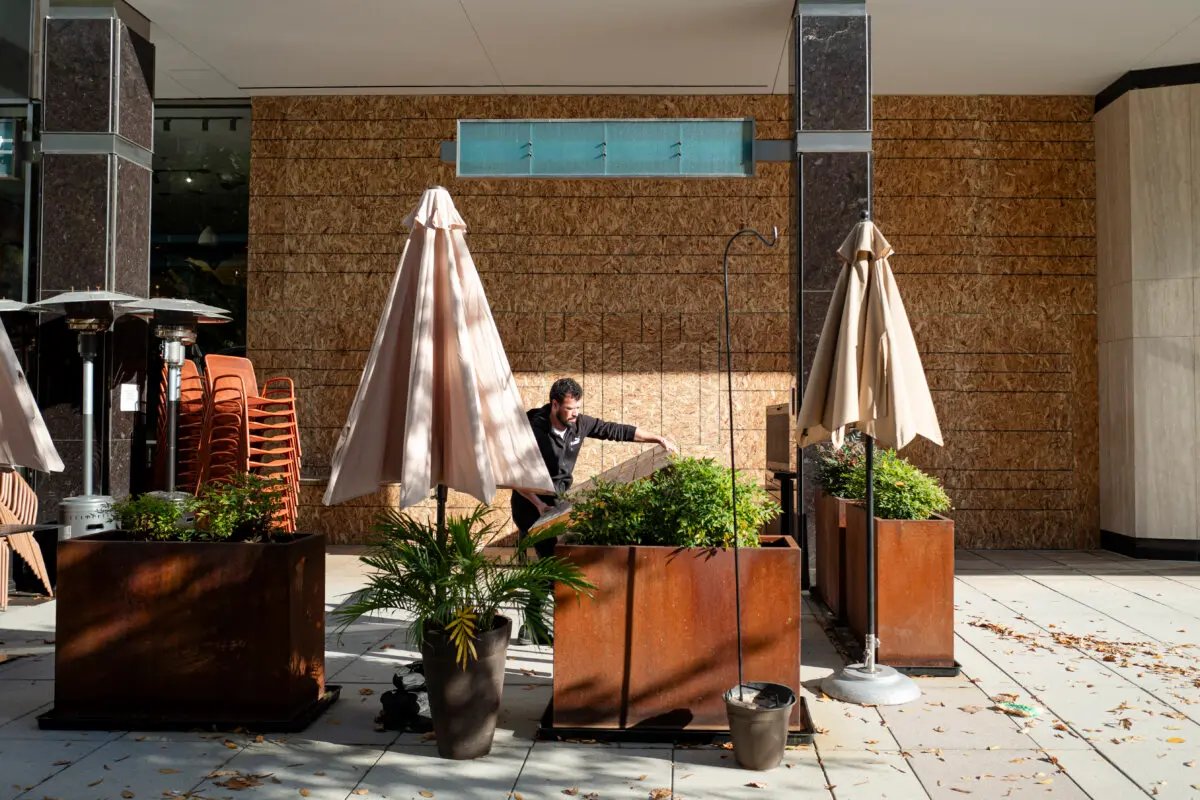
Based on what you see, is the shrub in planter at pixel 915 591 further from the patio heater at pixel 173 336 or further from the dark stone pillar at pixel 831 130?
the patio heater at pixel 173 336

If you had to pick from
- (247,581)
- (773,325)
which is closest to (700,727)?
(247,581)

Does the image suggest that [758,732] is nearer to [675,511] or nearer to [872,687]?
[675,511]

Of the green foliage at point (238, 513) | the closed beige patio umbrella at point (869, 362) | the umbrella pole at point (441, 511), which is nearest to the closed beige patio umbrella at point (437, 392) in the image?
the umbrella pole at point (441, 511)

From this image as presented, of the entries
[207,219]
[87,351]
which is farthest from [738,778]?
[207,219]

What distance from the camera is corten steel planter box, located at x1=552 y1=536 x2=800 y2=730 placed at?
14.2ft

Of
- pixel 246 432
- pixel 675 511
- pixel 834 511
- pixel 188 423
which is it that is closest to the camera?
pixel 675 511

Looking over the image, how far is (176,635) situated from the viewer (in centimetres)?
443

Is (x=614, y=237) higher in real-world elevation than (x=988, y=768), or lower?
higher

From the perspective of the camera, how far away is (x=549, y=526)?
15.5 ft

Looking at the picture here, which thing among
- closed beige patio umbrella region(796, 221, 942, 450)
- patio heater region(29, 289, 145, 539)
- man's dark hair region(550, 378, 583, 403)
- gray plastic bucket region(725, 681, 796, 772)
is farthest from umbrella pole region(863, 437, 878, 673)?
patio heater region(29, 289, 145, 539)

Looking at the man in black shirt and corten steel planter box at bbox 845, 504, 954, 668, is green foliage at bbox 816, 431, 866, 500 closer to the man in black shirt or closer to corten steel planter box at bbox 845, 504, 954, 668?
corten steel planter box at bbox 845, 504, 954, 668

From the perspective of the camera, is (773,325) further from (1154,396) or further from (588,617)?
(588,617)

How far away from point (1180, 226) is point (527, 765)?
8.84m

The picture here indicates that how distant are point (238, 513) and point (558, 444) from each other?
106 inches
